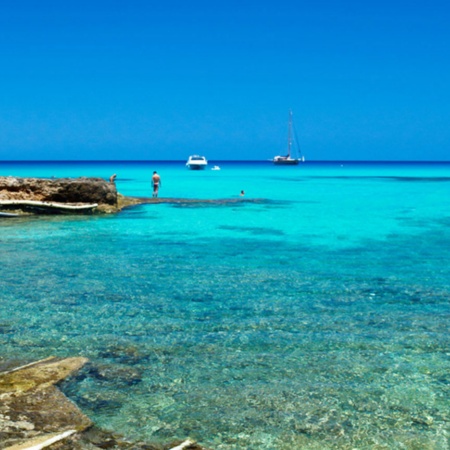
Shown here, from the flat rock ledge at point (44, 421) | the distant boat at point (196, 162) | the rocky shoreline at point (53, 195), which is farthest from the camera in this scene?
the distant boat at point (196, 162)

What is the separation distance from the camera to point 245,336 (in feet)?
26.6

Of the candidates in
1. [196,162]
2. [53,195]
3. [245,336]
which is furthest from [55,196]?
[196,162]

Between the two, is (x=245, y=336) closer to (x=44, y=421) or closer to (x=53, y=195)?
(x=44, y=421)

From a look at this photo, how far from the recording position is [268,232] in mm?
20359

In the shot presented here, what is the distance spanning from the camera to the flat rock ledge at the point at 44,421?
192 inches

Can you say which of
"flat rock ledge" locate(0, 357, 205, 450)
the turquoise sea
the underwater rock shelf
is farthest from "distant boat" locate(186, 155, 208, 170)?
"flat rock ledge" locate(0, 357, 205, 450)

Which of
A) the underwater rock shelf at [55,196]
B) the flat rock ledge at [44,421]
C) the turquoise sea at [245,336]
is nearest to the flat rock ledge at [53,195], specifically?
the underwater rock shelf at [55,196]

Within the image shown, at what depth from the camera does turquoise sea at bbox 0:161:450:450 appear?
18.5 ft

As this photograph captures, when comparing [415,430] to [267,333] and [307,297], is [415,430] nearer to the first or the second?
[267,333]

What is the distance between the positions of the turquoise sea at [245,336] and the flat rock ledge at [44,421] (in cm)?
22

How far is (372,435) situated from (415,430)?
45 cm

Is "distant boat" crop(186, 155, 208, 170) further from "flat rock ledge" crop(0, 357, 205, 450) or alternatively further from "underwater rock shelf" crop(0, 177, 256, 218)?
"flat rock ledge" crop(0, 357, 205, 450)

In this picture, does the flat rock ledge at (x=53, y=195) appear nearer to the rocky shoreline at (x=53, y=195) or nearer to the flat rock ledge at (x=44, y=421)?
the rocky shoreline at (x=53, y=195)

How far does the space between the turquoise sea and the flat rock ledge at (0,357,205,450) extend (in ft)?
0.71
